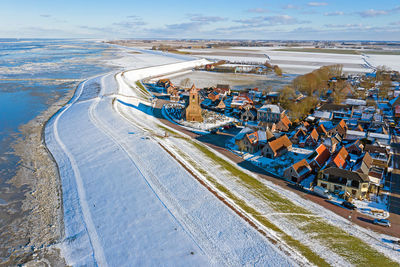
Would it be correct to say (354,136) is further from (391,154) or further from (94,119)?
(94,119)

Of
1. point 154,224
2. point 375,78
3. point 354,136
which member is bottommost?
point 154,224

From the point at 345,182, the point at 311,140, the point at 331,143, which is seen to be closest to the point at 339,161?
the point at 345,182

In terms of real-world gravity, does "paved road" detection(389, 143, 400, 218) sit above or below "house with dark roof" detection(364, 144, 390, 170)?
below

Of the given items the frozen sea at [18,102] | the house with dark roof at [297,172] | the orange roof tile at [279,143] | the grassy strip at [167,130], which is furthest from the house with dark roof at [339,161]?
the frozen sea at [18,102]

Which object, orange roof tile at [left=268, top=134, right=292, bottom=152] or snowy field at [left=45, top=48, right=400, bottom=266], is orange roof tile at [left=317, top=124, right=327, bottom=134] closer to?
orange roof tile at [left=268, top=134, right=292, bottom=152]

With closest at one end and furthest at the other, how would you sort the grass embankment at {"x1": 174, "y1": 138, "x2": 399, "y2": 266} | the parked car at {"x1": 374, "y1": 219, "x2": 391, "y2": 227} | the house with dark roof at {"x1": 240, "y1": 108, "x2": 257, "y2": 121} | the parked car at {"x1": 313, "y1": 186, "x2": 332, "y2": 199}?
the grass embankment at {"x1": 174, "y1": 138, "x2": 399, "y2": 266}, the parked car at {"x1": 374, "y1": 219, "x2": 391, "y2": 227}, the parked car at {"x1": 313, "y1": 186, "x2": 332, "y2": 199}, the house with dark roof at {"x1": 240, "y1": 108, "x2": 257, "y2": 121}

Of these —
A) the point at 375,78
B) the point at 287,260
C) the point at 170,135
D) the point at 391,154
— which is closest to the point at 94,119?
the point at 170,135

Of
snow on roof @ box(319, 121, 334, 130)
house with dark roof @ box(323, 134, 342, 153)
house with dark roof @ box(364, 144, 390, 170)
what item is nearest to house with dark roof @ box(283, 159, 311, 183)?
house with dark roof @ box(323, 134, 342, 153)
